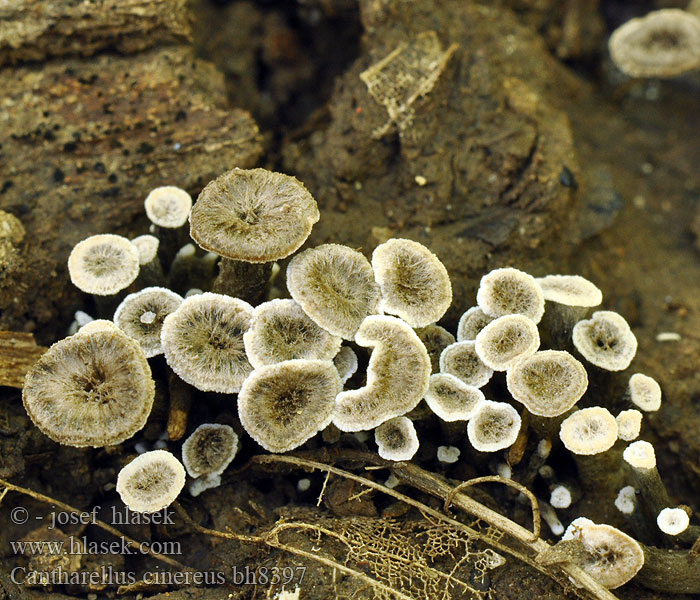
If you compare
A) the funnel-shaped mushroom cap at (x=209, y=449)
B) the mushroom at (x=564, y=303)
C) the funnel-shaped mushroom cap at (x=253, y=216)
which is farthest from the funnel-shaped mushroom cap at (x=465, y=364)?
the funnel-shaped mushroom cap at (x=209, y=449)

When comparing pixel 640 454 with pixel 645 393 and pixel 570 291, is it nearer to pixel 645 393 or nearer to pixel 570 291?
pixel 645 393

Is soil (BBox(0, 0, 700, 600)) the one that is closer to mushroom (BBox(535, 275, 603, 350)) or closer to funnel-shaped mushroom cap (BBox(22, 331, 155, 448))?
mushroom (BBox(535, 275, 603, 350))

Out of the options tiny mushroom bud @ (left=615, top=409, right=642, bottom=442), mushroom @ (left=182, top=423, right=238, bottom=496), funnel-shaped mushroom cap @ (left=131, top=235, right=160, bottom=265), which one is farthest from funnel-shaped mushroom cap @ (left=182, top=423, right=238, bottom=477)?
tiny mushroom bud @ (left=615, top=409, right=642, bottom=442)

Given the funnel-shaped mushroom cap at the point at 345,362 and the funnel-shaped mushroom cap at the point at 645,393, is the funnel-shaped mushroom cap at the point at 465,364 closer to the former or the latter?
the funnel-shaped mushroom cap at the point at 345,362

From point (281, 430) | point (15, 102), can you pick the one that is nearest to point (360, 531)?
point (281, 430)

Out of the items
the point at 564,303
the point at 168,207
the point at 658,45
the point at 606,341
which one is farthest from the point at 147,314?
the point at 658,45

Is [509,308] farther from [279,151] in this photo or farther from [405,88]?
[279,151]

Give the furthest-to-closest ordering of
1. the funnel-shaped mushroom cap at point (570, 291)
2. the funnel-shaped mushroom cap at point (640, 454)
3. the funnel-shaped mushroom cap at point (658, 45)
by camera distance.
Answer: the funnel-shaped mushroom cap at point (658, 45) < the funnel-shaped mushroom cap at point (570, 291) < the funnel-shaped mushroom cap at point (640, 454)
